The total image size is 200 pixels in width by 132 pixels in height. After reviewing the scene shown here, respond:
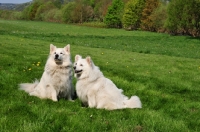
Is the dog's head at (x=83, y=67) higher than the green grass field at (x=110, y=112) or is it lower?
higher

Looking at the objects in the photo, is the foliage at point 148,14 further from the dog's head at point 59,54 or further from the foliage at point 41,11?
the foliage at point 41,11

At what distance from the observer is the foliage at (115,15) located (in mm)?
93938

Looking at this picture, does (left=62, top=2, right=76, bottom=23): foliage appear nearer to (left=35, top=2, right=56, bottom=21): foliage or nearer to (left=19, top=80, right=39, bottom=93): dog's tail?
(left=35, top=2, right=56, bottom=21): foliage

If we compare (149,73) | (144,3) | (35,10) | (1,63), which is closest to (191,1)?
(144,3)

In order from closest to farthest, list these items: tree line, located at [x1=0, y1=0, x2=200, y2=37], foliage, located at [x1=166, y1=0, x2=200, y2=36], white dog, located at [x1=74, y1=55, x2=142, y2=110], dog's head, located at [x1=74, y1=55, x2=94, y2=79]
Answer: white dog, located at [x1=74, y1=55, x2=142, y2=110], dog's head, located at [x1=74, y1=55, x2=94, y2=79], foliage, located at [x1=166, y1=0, x2=200, y2=36], tree line, located at [x1=0, y1=0, x2=200, y2=37]

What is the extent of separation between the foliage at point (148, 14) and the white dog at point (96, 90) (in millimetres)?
73798

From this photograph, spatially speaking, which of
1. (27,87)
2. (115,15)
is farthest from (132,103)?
(115,15)

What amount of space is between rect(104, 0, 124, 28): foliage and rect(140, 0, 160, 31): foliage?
10.5m

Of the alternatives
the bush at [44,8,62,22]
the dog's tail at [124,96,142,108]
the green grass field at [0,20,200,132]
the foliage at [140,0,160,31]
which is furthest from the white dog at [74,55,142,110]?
the bush at [44,8,62,22]

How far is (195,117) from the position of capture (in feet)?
25.2

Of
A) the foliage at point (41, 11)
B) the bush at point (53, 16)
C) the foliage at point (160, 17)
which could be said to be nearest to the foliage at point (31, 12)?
the foliage at point (41, 11)

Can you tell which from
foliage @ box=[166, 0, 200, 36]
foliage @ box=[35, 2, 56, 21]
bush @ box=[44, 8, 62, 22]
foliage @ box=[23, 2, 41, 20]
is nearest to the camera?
foliage @ box=[166, 0, 200, 36]

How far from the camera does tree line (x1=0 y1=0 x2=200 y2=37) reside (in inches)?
2101

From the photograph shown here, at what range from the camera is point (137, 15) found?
8481 cm
